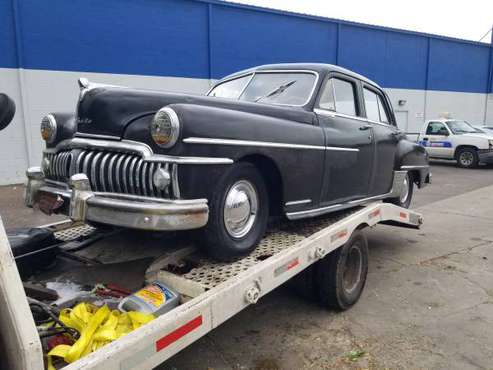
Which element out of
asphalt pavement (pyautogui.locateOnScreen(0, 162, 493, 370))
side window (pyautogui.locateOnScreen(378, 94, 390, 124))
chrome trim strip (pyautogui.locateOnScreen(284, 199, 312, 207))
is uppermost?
side window (pyautogui.locateOnScreen(378, 94, 390, 124))

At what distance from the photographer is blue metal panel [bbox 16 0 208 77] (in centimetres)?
1122

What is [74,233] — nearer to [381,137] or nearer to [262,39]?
[381,137]

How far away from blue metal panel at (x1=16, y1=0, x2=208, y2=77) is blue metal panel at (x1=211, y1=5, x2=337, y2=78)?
69cm

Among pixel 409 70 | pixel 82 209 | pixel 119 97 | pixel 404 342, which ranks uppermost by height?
pixel 409 70

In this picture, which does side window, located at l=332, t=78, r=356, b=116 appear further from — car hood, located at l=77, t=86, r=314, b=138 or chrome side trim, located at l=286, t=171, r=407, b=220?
car hood, located at l=77, t=86, r=314, b=138

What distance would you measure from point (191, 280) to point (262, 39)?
1436 cm

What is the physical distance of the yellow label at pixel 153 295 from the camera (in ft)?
7.95

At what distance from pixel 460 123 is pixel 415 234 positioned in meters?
11.0

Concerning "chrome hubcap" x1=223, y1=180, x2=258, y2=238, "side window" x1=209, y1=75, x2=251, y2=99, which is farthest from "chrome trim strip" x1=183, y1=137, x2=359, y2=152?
"side window" x1=209, y1=75, x2=251, y2=99

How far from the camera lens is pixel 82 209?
105 inches

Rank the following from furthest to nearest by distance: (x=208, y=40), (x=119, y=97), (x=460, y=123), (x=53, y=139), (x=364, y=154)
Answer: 1. (x=460, y=123)
2. (x=208, y=40)
3. (x=364, y=154)
4. (x=53, y=139)
5. (x=119, y=97)

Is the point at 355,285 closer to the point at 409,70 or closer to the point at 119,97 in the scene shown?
the point at 119,97

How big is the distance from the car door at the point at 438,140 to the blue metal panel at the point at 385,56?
4962 millimetres

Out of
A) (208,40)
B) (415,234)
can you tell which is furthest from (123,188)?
(208,40)
